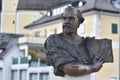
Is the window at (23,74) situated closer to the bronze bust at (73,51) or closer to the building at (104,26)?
the building at (104,26)

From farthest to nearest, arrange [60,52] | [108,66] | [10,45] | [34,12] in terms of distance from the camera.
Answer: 1. [34,12]
2. [10,45]
3. [108,66]
4. [60,52]

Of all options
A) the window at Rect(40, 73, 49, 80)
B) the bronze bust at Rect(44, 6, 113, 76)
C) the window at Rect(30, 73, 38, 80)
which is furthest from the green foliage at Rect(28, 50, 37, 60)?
the bronze bust at Rect(44, 6, 113, 76)

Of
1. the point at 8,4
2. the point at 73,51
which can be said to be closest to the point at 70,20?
the point at 73,51

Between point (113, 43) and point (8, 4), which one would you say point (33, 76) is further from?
point (8, 4)

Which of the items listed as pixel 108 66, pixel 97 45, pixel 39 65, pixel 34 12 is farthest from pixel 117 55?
pixel 97 45

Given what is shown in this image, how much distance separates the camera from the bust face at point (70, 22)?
724cm

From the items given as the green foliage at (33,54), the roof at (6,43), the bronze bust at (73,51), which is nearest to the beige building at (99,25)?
the green foliage at (33,54)

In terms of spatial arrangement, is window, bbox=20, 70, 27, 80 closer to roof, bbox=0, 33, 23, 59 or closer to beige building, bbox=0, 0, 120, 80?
roof, bbox=0, 33, 23, 59

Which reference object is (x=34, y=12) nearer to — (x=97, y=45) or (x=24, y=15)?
(x=24, y=15)

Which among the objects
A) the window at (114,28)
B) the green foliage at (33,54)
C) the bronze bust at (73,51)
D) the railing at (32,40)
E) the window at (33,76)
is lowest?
the window at (33,76)

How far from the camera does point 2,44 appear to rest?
4647cm

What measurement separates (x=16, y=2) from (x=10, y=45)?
1642 centimetres

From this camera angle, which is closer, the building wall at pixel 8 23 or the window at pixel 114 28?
the window at pixel 114 28

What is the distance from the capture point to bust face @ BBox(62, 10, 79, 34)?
7.24 metres
